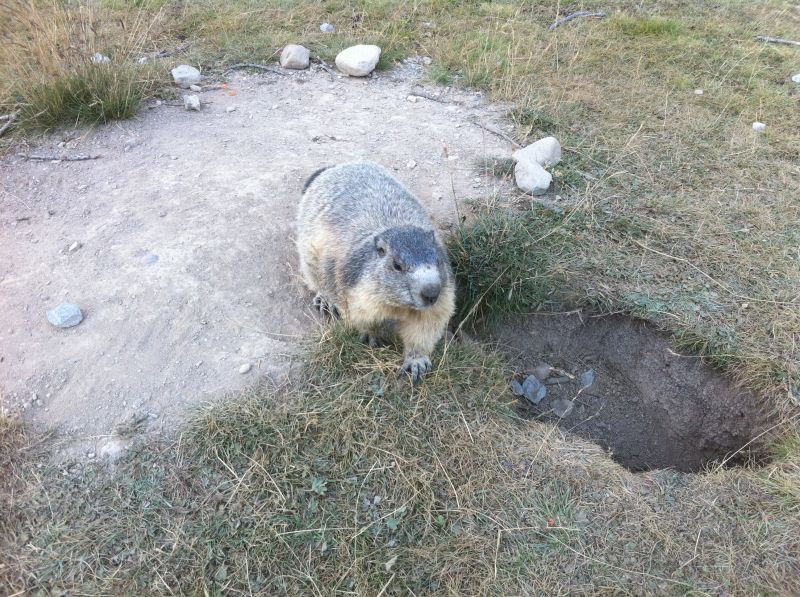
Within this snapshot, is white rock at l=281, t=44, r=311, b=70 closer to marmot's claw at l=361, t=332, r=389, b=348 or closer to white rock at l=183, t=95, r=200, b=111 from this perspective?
white rock at l=183, t=95, r=200, b=111

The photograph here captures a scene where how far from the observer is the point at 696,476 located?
3715mm

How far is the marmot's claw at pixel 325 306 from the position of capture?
4.29 metres

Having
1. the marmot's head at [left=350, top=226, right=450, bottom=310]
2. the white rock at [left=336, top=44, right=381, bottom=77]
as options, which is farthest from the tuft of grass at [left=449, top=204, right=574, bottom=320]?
the white rock at [left=336, top=44, right=381, bottom=77]

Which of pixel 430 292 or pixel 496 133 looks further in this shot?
pixel 496 133

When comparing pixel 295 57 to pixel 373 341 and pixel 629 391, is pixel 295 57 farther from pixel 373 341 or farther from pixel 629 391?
pixel 629 391

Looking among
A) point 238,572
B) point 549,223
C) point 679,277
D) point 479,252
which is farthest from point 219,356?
point 679,277

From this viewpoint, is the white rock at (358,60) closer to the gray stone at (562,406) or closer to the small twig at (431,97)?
the small twig at (431,97)

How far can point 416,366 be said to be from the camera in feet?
12.5

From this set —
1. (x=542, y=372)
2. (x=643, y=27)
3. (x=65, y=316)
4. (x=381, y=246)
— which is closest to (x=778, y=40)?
(x=643, y=27)

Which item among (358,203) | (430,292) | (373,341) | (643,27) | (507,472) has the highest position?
(430,292)

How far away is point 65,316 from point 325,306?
1.85 m

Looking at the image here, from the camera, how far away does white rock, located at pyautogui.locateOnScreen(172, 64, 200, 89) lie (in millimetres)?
6719

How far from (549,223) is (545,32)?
468 centimetres

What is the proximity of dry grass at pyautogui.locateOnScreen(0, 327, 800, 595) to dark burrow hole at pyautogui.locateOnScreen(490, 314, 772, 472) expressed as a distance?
87cm
